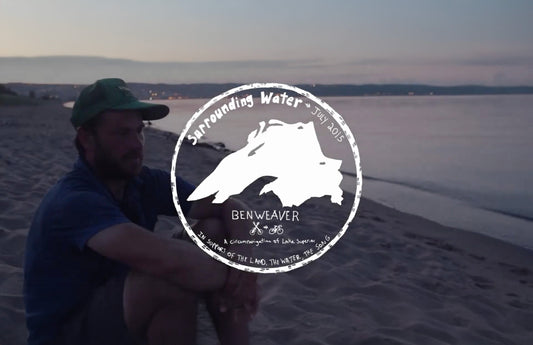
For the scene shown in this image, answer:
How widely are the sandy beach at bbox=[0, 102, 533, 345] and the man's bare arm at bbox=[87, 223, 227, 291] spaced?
2.61 feet

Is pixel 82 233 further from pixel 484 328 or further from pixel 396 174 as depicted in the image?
pixel 396 174

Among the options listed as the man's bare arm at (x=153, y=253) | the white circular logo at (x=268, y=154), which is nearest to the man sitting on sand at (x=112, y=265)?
the man's bare arm at (x=153, y=253)

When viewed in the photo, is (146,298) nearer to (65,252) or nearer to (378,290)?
(65,252)

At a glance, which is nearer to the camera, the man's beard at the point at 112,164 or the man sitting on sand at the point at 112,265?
the man sitting on sand at the point at 112,265

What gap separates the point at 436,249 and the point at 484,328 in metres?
2.11

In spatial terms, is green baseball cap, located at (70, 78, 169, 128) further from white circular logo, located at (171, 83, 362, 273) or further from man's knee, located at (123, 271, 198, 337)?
man's knee, located at (123, 271, 198, 337)

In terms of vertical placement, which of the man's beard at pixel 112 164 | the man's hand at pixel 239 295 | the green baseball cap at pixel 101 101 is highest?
the green baseball cap at pixel 101 101

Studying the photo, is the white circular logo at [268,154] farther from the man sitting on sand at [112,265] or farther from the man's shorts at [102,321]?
the man's shorts at [102,321]

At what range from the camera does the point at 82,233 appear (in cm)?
190

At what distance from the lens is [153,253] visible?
1.91m

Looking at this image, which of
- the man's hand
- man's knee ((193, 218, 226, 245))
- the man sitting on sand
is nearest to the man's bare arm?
the man sitting on sand

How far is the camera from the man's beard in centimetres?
214

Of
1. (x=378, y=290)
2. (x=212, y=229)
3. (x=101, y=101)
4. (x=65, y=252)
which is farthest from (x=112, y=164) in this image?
(x=378, y=290)

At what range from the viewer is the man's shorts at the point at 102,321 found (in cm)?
198
